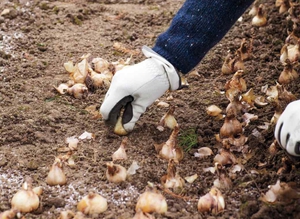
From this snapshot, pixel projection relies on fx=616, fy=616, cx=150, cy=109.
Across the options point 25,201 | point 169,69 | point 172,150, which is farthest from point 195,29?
point 25,201

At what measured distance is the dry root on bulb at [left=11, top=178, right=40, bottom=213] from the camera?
6.07 ft

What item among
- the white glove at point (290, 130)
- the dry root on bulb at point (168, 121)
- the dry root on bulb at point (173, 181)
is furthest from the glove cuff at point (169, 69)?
the white glove at point (290, 130)

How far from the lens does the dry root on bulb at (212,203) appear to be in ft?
6.07

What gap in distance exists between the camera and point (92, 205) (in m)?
1.85

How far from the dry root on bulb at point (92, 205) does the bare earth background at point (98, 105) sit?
3 centimetres

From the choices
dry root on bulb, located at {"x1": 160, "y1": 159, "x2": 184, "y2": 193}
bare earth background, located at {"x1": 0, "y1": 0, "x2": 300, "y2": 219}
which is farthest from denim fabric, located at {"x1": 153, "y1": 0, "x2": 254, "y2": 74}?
dry root on bulb, located at {"x1": 160, "y1": 159, "x2": 184, "y2": 193}

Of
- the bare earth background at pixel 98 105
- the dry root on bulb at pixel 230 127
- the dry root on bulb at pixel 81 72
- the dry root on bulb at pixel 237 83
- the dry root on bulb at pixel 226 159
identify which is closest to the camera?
the bare earth background at pixel 98 105

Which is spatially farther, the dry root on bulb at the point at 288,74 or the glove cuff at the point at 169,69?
the dry root on bulb at the point at 288,74

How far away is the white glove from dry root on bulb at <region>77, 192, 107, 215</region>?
22.4 inches

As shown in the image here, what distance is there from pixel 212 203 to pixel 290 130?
318 millimetres

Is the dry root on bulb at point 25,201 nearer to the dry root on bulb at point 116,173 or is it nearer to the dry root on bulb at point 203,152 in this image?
the dry root on bulb at point 116,173

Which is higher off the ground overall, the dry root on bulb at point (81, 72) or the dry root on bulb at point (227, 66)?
the dry root on bulb at point (227, 66)

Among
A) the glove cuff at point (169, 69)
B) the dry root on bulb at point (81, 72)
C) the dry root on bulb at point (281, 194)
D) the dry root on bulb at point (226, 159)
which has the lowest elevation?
the dry root on bulb at point (81, 72)

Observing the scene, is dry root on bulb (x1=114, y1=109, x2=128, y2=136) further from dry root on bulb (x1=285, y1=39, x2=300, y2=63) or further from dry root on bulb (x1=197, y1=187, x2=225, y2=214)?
dry root on bulb (x1=285, y1=39, x2=300, y2=63)
